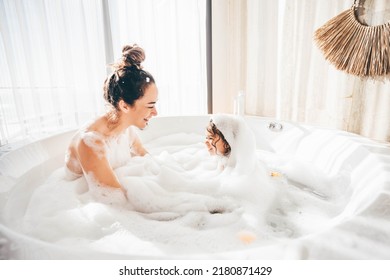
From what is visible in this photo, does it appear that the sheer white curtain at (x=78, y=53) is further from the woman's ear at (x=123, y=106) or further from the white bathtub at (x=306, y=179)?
the woman's ear at (x=123, y=106)

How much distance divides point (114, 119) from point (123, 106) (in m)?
0.10

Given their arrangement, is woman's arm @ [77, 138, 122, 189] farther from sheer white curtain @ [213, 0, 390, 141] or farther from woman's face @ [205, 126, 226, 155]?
sheer white curtain @ [213, 0, 390, 141]

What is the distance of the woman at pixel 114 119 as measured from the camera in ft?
3.46

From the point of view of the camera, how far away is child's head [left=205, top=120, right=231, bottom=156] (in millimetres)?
1291

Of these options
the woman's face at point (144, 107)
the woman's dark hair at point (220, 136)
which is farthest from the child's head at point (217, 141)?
the woman's face at point (144, 107)

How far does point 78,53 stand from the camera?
6.00 ft

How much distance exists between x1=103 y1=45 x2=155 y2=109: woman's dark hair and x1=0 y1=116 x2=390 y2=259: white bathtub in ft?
1.60

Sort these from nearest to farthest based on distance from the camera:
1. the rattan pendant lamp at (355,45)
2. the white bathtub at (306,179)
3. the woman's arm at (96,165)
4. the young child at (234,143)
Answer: the white bathtub at (306,179) → the woman's arm at (96,165) → the young child at (234,143) → the rattan pendant lamp at (355,45)

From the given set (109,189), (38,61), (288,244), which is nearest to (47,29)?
(38,61)

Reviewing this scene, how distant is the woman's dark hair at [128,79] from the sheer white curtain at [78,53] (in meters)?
0.62

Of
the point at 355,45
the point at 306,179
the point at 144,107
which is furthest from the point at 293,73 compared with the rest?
the point at 144,107

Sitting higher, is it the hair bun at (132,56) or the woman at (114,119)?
the hair bun at (132,56)

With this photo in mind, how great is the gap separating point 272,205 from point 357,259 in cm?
64

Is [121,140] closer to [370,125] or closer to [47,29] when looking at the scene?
[47,29]
